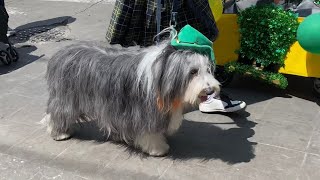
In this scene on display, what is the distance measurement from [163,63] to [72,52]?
88cm

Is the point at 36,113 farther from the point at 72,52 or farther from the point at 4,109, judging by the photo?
the point at 72,52

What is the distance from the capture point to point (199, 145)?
352 cm

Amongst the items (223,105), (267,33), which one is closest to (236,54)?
(267,33)

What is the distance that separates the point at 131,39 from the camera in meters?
3.43

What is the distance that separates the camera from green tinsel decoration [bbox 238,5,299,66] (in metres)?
3.99

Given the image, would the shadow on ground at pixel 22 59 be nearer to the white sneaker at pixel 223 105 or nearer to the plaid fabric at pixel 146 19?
the plaid fabric at pixel 146 19

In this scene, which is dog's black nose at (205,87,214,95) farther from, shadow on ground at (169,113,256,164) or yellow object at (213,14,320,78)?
yellow object at (213,14,320,78)

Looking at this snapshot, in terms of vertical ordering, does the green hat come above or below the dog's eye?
above

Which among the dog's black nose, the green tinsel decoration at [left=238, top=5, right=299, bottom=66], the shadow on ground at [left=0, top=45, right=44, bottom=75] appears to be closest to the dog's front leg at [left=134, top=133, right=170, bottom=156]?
the dog's black nose

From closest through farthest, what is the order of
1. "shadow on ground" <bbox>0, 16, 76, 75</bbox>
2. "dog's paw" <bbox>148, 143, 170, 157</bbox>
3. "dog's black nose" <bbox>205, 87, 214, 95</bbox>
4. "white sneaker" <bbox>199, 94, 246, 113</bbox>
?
"dog's black nose" <bbox>205, 87, 214, 95</bbox>, "dog's paw" <bbox>148, 143, 170, 157</bbox>, "white sneaker" <bbox>199, 94, 246, 113</bbox>, "shadow on ground" <bbox>0, 16, 76, 75</bbox>

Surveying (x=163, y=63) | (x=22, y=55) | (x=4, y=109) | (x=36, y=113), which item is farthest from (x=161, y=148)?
(x=22, y=55)

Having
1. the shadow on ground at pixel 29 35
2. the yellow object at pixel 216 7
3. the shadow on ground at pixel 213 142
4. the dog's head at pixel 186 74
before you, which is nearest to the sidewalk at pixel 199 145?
the shadow on ground at pixel 213 142

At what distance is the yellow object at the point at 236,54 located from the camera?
3.99 m

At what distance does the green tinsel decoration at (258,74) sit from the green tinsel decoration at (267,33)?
10cm
